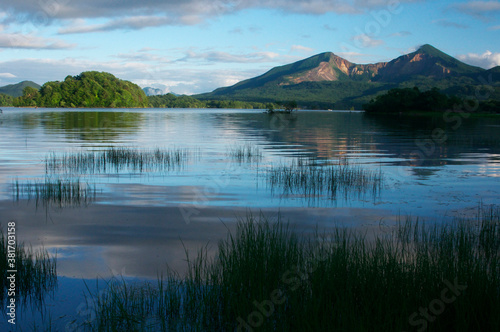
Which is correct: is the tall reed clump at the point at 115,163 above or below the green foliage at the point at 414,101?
below

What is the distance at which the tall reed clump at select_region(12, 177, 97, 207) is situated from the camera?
12.4 meters

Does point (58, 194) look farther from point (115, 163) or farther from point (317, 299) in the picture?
point (317, 299)

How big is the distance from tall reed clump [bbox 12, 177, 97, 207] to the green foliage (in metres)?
121

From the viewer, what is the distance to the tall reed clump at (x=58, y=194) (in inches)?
488

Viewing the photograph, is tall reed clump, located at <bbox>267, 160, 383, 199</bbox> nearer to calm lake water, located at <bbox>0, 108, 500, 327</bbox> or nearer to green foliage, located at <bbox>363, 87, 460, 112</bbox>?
calm lake water, located at <bbox>0, 108, 500, 327</bbox>

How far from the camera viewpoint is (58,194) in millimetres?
12797

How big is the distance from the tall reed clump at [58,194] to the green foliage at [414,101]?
121 metres

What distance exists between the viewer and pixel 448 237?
313 inches

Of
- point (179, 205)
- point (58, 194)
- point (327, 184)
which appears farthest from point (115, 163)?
point (327, 184)

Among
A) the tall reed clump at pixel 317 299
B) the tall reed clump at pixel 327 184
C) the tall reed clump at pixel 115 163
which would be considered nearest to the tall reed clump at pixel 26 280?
the tall reed clump at pixel 317 299

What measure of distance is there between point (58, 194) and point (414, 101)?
432 feet

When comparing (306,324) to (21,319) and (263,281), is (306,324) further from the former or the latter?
(21,319)

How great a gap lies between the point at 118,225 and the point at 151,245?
1.90 meters

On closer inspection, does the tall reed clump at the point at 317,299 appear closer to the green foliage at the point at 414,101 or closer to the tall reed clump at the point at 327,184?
the tall reed clump at the point at 327,184
